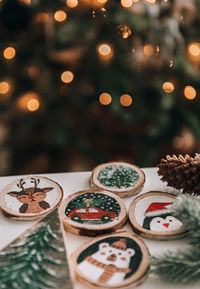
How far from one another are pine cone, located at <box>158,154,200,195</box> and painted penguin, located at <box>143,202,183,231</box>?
→ 5 centimetres

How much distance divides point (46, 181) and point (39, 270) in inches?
11.0

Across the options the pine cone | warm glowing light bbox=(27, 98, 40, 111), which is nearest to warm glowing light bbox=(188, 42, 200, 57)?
warm glowing light bbox=(27, 98, 40, 111)

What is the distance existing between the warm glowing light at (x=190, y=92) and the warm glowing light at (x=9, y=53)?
741 millimetres

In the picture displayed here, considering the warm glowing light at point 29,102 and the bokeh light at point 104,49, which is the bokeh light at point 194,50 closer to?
the bokeh light at point 104,49

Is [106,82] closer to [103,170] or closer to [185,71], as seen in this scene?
[185,71]

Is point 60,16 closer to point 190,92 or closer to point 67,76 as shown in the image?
point 67,76

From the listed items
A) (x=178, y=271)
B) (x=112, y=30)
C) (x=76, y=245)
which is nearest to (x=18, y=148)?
(x=112, y=30)

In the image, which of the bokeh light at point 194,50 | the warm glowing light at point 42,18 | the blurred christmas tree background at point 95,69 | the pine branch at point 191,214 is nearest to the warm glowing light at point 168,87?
the blurred christmas tree background at point 95,69

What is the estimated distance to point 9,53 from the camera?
1.44 m

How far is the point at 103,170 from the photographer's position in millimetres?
827

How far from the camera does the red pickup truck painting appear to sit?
667 mm

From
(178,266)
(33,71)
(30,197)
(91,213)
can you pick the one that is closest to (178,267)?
(178,266)

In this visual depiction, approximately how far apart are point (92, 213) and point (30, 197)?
0.48ft

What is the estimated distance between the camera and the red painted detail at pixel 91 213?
67 cm
